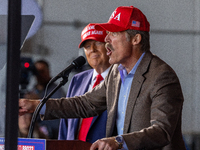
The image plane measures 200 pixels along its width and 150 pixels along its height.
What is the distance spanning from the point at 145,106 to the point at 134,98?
64 mm

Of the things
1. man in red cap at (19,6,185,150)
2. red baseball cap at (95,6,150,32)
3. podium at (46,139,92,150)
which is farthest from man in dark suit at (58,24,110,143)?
podium at (46,139,92,150)

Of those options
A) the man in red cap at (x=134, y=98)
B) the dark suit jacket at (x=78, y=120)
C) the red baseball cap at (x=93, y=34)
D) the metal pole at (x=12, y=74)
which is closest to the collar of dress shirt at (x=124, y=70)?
the man in red cap at (x=134, y=98)

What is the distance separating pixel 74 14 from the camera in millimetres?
2311

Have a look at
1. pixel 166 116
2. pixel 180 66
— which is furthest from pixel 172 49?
pixel 166 116

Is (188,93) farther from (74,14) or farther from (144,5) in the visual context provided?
(74,14)

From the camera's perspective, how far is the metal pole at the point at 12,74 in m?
0.61

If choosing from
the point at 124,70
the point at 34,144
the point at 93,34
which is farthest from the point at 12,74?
the point at 93,34

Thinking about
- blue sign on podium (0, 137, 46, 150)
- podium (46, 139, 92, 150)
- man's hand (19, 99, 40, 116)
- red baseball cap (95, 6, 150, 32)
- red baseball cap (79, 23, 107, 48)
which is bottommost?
podium (46, 139, 92, 150)

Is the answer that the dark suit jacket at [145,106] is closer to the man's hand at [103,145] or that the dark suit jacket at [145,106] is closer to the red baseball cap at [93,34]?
the man's hand at [103,145]

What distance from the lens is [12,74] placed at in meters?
0.62

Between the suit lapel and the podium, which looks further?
the suit lapel

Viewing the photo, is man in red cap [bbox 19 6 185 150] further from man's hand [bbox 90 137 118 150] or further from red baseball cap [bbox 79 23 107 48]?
red baseball cap [bbox 79 23 107 48]

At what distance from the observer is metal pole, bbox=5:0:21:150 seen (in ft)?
2.01

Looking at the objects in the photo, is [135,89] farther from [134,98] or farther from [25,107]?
[25,107]
